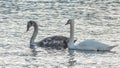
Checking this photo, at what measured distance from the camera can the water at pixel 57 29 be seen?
20.0 metres

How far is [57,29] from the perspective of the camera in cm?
2661

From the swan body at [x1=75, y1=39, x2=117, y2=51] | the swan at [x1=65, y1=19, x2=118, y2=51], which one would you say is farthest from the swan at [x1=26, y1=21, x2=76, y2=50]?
the swan body at [x1=75, y1=39, x2=117, y2=51]

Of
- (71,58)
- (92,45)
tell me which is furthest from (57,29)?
(71,58)

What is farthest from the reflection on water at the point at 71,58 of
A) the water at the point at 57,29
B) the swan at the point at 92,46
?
the swan at the point at 92,46

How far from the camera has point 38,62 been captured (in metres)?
19.9

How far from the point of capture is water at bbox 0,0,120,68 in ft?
65.5

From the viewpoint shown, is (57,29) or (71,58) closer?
(71,58)

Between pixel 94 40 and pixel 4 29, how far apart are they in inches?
193

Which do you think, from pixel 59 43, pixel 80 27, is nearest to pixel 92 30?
pixel 80 27

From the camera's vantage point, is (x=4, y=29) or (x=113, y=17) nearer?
(x=4, y=29)

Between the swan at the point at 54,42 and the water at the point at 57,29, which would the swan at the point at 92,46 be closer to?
the water at the point at 57,29

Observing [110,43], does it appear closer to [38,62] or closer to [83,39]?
[83,39]

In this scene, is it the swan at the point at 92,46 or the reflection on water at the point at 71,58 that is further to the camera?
the swan at the point at 92,46

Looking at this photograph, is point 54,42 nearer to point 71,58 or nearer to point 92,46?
point 92,46
